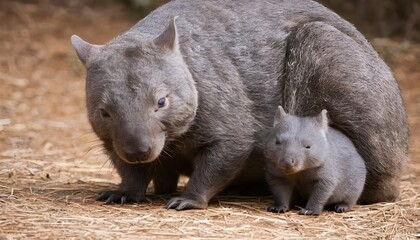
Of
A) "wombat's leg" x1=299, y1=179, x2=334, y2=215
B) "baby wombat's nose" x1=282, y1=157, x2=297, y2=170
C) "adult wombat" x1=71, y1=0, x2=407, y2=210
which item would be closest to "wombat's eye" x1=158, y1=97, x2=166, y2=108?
"adult wombat" x1=71, y1=0, x2=407, y2=210

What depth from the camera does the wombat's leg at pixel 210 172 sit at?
299 inches

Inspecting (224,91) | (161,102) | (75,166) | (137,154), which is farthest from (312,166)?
(75,166)

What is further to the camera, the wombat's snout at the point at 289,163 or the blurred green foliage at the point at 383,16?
the blurred green foliage at the point at 383,16

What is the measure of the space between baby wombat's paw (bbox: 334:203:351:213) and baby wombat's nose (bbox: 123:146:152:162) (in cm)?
177

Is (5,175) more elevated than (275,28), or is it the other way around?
(275,28)

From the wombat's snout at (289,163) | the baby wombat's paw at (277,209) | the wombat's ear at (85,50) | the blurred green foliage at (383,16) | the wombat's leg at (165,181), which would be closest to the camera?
the wombat's snout at (289,163)

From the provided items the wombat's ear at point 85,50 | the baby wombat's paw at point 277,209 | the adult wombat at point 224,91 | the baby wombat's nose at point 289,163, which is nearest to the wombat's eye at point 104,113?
the adult wombat at point 224,91

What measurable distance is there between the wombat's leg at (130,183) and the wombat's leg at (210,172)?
1.45 ft

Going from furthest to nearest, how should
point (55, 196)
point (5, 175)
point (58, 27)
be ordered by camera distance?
point (58, 27) → point (5, 175) → point (55, 196)

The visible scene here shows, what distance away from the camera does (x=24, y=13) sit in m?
16.7

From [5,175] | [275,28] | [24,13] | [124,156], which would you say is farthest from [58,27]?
[124,156]

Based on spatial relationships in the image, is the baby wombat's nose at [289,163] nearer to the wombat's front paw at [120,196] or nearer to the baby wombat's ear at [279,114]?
the baby wombat's ear at [279,114]

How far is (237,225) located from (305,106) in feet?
5.23

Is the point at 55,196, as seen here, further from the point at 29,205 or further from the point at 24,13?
the point at 24,13
